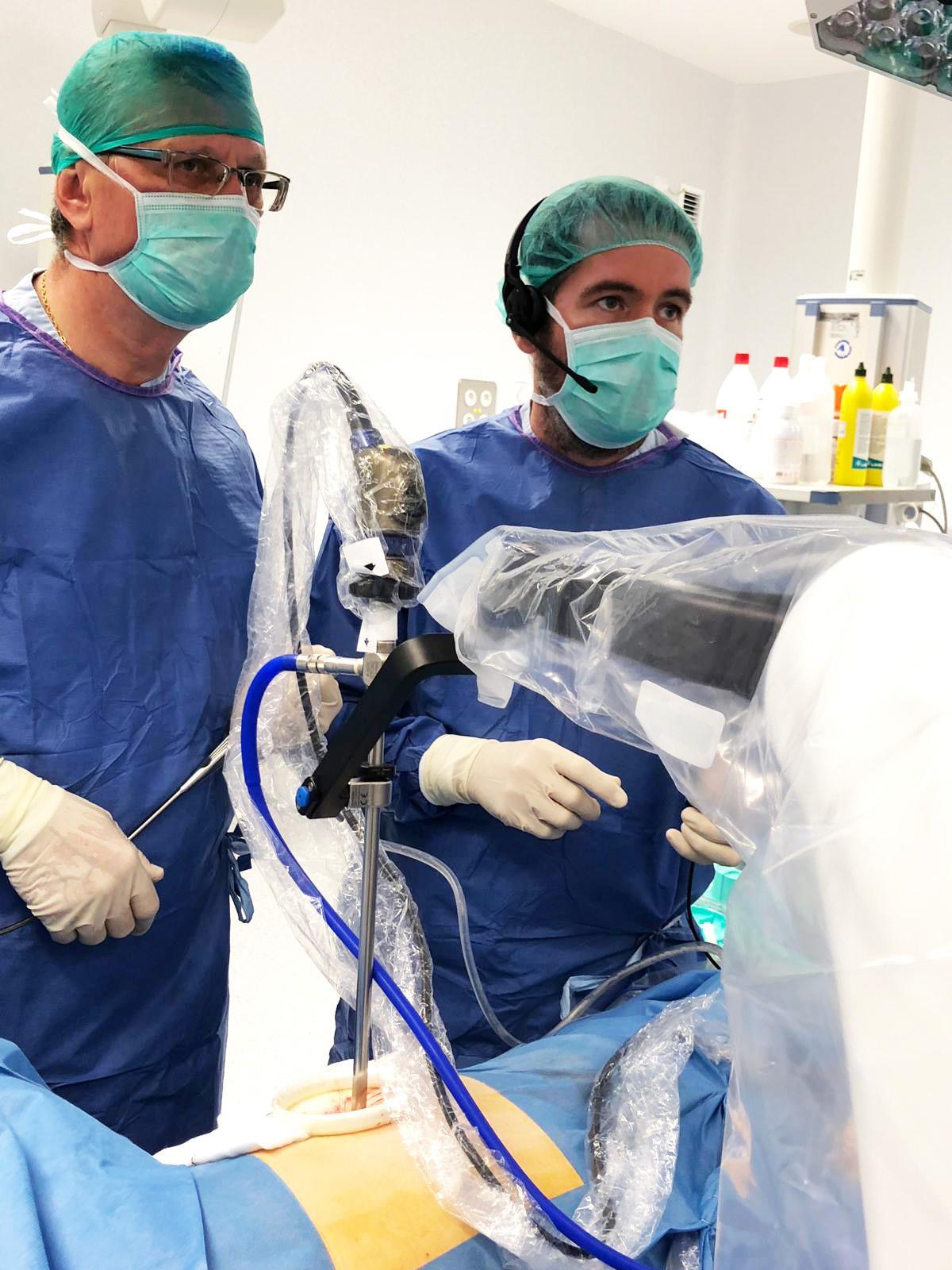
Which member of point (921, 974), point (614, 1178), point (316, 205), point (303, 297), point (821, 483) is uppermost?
point (316, 205)

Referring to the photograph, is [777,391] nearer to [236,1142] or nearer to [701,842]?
[701,842]

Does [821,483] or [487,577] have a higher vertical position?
[821,483]

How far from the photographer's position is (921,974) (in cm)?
45

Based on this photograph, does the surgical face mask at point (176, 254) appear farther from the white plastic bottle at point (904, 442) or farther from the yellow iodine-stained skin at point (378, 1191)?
the white plastic bottle at point (904, 442)

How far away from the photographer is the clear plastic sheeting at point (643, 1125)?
33.0 inches

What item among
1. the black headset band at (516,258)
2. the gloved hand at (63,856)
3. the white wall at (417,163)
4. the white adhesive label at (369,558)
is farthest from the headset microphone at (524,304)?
the white wall at (417,163)

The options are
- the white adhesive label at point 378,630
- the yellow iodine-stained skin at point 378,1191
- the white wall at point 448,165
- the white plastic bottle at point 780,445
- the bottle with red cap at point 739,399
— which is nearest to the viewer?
the yellow iodine-stained skin at point 378,1191

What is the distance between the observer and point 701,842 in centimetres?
109

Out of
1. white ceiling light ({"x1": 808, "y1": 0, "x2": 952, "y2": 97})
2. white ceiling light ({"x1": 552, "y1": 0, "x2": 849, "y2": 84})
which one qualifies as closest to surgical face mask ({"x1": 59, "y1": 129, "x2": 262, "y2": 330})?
white ceiling light ({"x1": 808, "y1": 0, "x2": 952, "y2": 97})

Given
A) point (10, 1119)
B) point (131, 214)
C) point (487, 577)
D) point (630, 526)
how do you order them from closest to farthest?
point (10, 1119) < point (487, 577) < point (131, 214) < point (630, 526)

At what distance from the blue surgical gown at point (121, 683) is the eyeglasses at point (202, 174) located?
236 mm

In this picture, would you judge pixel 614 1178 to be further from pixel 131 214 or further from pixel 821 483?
pixel 821 483

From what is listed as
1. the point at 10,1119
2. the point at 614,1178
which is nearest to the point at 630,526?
the point at 614,1178

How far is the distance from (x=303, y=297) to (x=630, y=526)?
2.39 meters
